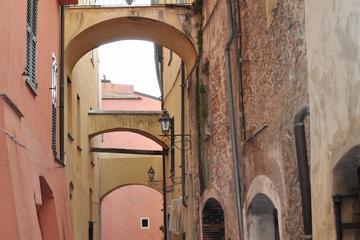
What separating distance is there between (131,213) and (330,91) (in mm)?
31879

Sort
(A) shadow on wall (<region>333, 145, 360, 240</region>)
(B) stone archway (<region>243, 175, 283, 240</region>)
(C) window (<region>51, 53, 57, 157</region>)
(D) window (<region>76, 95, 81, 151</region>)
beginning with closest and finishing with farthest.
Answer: (A) shadow on wall (<region>333, 145, 360, 240</region>) < (B) stone archway (<region>243, 175, 283, 240</region>) < (C) window (<region>51, 53, 57, 157</region>) < (D) window (<region>76, 95, 81, 151</region>)

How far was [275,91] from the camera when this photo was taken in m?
8.70

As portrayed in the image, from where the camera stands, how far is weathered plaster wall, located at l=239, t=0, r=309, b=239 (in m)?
7.76

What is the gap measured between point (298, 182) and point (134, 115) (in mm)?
17130

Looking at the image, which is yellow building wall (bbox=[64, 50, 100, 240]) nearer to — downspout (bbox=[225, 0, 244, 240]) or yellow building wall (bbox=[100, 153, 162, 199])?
yellow building wall (bbox=[100, 153, 162, 199])

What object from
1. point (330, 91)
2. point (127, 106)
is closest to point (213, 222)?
point (330, 91)

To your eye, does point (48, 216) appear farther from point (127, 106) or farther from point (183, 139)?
point (127, 106)

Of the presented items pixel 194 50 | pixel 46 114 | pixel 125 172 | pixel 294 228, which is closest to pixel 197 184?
pixel 194 50

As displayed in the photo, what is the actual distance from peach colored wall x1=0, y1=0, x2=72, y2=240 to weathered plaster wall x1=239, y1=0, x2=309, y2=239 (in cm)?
307

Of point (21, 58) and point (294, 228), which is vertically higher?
point (21, 58)

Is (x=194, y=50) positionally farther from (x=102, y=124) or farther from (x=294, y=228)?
(x=102, y=124)

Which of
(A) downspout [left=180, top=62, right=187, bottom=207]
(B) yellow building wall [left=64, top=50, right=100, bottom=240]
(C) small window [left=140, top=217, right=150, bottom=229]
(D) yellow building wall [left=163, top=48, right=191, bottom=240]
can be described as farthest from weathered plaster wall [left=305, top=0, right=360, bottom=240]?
(C) small window [left=140, top=217, right=150, bottom=229]

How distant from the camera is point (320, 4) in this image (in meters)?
5.64

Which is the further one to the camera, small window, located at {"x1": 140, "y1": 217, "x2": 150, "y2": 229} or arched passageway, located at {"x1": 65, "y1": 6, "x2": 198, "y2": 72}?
small window, located at {"x1": 140, "y1": 217, "x2": 150, "y2": 229}
